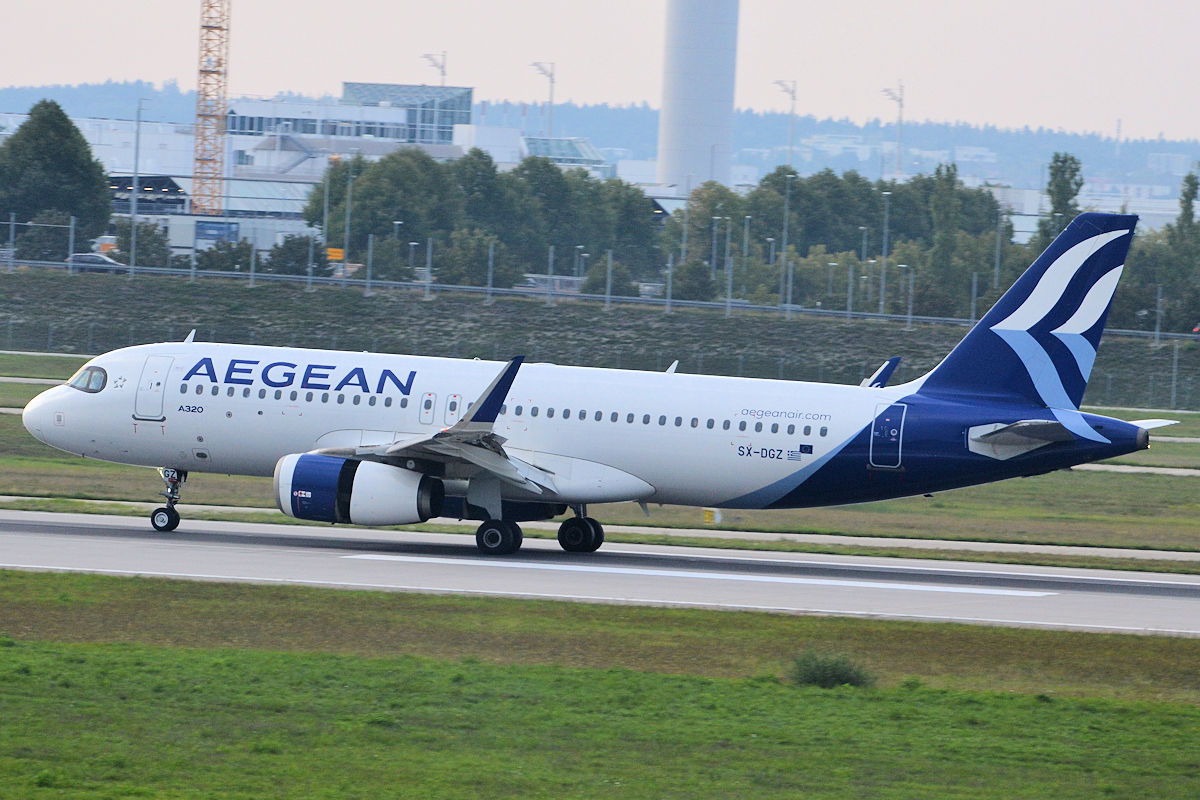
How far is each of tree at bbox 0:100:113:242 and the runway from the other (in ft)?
275

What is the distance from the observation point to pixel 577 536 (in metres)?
30.6

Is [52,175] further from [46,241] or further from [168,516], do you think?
[168,516]

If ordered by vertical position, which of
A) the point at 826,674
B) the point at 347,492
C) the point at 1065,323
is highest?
the point at 1065,323

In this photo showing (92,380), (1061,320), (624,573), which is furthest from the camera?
(92,380)

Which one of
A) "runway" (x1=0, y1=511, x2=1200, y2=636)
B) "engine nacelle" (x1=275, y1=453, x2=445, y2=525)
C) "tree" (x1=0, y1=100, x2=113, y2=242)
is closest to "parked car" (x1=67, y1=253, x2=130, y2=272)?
"tree" (x1=0, y1=100, x2=113, y2=242)

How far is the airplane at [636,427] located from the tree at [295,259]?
7033 cm

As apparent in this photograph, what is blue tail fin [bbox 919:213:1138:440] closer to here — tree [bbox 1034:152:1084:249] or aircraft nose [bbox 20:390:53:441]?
aircraft nose [bbox 20:390:53:441]

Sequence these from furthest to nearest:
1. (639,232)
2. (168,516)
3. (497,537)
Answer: (639,232) < (168,516) < (497,537)

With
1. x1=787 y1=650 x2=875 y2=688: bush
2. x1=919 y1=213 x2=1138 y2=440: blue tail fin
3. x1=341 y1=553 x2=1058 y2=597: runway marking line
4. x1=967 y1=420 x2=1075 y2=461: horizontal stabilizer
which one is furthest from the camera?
x1=919 y1=213 x2=1138 y2=440: blue tail fin

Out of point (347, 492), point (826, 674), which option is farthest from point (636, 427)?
point (826, 674)

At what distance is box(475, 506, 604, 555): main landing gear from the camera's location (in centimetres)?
2956

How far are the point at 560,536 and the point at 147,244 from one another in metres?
79.0

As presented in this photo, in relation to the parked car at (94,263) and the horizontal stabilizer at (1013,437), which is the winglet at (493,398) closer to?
the horizontal stabilizer at (1013,437)

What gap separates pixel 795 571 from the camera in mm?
28938
